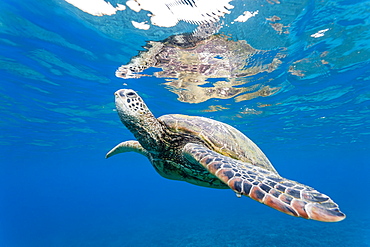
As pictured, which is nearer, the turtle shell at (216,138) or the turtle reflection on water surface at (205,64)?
the turtle shell at (216,138)

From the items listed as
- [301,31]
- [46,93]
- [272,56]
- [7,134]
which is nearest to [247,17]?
[301,31]

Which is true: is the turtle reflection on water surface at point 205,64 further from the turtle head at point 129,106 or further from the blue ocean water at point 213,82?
the turtle head at point 129,106

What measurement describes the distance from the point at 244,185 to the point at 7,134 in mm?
26547

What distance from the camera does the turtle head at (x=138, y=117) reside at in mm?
3412

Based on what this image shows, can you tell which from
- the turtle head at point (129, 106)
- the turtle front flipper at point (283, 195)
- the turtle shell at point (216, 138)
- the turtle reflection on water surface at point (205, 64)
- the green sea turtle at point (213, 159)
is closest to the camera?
the turtle front flipper at point (283, 195)

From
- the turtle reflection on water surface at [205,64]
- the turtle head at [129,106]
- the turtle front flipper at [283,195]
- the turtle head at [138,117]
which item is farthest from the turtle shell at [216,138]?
the turtle reflection on water surface at [205,64]

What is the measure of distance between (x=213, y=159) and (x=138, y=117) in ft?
5.42

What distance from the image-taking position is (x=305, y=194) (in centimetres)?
187

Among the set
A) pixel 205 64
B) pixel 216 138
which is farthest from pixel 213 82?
pixel 216 138

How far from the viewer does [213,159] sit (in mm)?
2717

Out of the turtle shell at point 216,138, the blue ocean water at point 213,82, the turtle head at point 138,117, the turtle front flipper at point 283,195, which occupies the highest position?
the blue ocean water at point 213,82

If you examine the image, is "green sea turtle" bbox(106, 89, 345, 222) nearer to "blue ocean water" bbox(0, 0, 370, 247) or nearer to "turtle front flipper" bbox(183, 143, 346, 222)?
"turtle front flipper" bbox(183, 143, 346, 222)

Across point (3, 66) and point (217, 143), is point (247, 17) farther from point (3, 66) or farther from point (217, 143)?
point (3, 66)

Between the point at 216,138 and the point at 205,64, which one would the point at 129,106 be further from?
the point at 205,64
